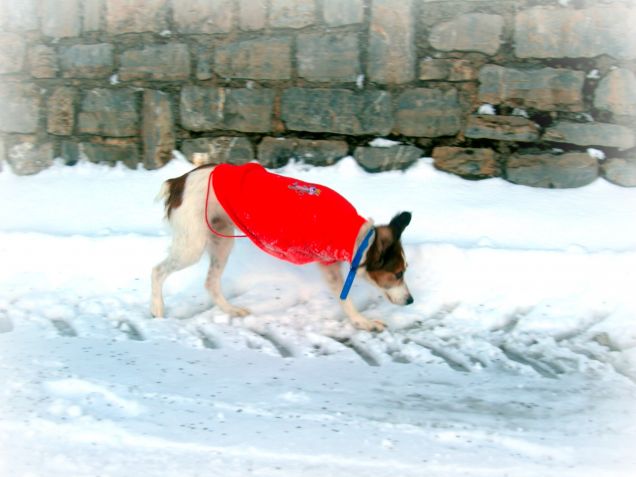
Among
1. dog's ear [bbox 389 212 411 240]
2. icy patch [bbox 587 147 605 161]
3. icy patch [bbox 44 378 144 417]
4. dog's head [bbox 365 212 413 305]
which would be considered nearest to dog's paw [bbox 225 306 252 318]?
dog's head [bbox 365 212 413 305]

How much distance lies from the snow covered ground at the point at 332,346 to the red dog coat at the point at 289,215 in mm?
505

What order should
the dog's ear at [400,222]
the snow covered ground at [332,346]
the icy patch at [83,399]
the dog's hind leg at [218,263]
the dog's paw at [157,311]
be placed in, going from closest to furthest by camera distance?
1. the snow covered ground at [332,346]
2. the icy patch at [83,399]
3. the dog's ear at [400,222]
4. the dog's paw at [157,311]
5. the dog's hind leg at [218,263]

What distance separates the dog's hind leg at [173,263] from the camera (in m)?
4.77

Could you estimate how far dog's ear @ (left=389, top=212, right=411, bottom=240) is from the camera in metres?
4.36

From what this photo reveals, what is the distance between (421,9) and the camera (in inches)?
241

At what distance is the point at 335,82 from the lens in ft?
20.8

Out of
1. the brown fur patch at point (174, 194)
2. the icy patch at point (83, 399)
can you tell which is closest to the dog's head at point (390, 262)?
the brown fur patch at point (174, 194)

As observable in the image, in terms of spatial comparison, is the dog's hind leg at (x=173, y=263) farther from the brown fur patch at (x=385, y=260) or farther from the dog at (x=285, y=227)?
the brown fur patch at (x=385, y=260)

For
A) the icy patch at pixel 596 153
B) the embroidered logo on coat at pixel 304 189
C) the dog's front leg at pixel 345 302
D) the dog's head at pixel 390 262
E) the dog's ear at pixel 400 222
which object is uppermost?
the icy patch at pixel 596 153

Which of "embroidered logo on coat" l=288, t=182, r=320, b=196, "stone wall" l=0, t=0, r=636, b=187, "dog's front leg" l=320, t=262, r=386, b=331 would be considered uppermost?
"stone wall" l=0, t=0, r=636, b=187

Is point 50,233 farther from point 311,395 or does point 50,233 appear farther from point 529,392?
point 529,392

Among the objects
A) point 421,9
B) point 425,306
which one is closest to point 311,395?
point 425,306

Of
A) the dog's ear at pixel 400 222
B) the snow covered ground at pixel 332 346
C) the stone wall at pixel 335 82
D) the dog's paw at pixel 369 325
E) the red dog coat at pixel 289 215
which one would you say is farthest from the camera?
the stone wall at pixel 335 82

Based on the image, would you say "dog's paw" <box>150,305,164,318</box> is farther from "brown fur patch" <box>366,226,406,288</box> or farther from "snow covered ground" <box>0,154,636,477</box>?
"brown fur patch" <box>366,226,406,288</box>
